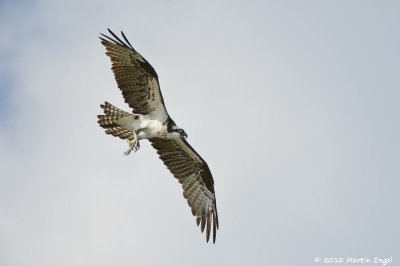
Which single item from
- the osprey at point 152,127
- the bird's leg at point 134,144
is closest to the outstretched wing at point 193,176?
the osprey at point 152,127

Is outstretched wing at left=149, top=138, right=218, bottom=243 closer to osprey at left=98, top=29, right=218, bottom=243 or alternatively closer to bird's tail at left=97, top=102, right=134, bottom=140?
osprey at left=98, top=29, right=218, bottom=243

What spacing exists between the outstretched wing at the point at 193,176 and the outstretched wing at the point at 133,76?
1.36m

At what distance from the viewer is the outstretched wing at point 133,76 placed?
17609 mm

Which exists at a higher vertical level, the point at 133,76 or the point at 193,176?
the point at 133,76

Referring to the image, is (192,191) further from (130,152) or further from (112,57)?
(112,57)

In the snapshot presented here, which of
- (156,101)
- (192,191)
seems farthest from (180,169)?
(156,101)

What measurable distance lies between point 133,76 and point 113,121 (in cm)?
120

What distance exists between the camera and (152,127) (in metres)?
18.4

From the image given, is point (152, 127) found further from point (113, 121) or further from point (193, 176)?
point (193, 176)

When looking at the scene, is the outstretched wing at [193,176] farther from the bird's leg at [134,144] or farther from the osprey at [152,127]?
the bird's leg at [134,144]

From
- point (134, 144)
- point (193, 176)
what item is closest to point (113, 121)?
point (134, 144)

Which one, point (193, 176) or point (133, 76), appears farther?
point (193, 176)

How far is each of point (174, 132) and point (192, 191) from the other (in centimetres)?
173

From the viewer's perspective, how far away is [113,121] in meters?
18.5
